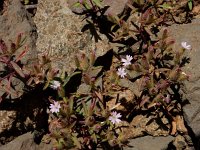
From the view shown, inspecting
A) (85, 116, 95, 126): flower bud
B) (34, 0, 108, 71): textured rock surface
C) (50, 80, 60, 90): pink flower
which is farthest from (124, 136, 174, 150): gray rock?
(34, 0, 108, 71): textured rock surface

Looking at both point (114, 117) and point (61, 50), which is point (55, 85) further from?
point (114, 117)

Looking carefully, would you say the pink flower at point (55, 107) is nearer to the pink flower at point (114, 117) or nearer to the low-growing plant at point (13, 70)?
the low-growing plant at point (13, 70)

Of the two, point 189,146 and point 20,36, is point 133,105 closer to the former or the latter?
point 189,146

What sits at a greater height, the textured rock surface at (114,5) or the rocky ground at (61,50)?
the textured rock surface at (114,5)

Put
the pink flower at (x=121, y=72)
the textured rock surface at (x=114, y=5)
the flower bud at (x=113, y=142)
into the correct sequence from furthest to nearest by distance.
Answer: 1. the textured rock surface at (x=114, y=5)
2. the pink flower at (x=121, y=72)
3. the flower bud at (x=113, y=142)

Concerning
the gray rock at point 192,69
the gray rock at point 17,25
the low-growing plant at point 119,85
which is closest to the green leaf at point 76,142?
the low-growing plant at point 119,85

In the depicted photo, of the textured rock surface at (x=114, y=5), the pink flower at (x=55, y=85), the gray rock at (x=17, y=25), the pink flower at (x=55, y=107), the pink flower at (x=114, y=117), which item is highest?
the textured rock surface at (x=114, y=5)

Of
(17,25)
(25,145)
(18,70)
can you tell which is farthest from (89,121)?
(17,25)

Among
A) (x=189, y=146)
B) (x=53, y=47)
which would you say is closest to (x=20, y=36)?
(x=53, y=47)
